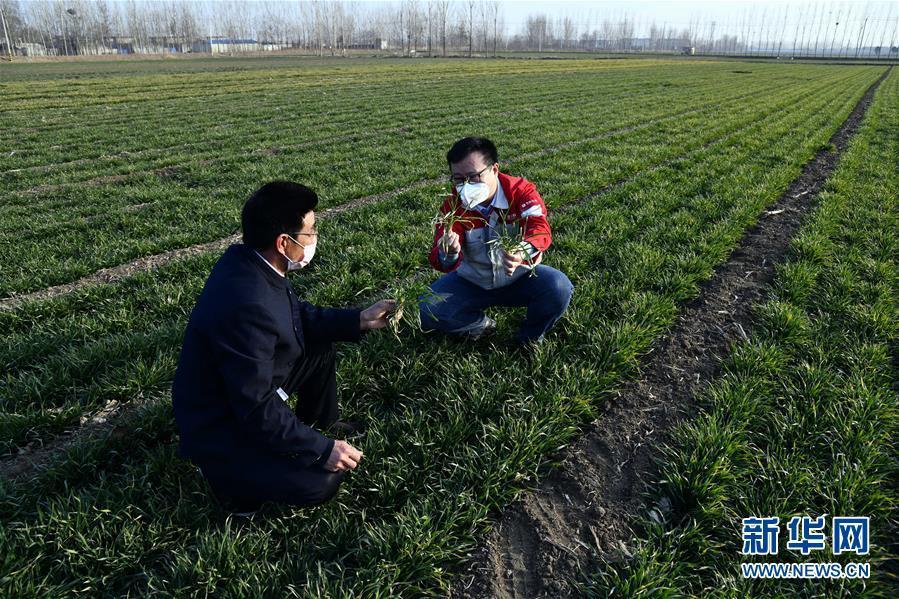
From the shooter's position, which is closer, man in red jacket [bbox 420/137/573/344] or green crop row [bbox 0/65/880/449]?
green crop row [bbox 0/65/880/449]

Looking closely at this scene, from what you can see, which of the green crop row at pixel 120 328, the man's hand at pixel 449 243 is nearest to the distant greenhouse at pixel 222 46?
the green crop row at pixel 120 328

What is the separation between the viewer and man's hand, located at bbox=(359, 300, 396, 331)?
124 inches

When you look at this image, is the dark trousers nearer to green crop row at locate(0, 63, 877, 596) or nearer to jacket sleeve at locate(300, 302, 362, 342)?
green crop row at locate(0, 63, 877, 596)

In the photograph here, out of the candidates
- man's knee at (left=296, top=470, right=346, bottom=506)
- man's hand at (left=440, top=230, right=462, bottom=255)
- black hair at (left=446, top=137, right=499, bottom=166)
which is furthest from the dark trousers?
black hair at (left=446, top=137, right=499, bottom=166)

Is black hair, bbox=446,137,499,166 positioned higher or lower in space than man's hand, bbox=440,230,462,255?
higher

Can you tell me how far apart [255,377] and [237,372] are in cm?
8

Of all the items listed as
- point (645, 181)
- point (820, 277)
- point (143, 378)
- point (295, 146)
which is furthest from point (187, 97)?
point (820, 277)

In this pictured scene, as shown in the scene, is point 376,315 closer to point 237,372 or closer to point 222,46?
point 237,372

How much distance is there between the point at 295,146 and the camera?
530 inches

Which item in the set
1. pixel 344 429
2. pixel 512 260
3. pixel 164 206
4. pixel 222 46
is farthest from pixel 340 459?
pixel 222 46

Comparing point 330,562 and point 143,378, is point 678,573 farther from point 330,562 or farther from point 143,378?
point 143,378

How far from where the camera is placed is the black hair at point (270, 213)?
2.59 m

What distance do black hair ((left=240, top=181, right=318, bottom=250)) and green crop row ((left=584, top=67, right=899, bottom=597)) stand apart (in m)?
2.32

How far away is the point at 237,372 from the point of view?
2.31 m
